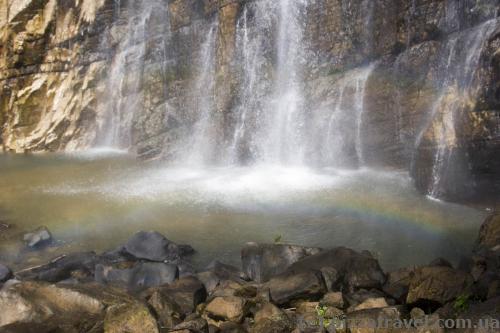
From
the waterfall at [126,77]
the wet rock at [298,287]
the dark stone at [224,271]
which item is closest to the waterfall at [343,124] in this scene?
the dark stone at [224,271]

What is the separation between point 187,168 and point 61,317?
43.7 feet

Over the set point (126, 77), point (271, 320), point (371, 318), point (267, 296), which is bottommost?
point (271, 320)

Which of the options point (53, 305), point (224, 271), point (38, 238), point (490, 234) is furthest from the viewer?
point (38, 238)

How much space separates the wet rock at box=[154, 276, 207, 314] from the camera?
9.14 m

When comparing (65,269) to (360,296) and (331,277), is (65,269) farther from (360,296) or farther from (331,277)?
(360,296)

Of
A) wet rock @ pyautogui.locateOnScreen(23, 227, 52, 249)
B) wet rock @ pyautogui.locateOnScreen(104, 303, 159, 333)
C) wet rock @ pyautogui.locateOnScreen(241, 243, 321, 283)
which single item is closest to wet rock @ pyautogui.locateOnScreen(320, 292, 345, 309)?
wet rock @ pyautogui.locateOnScreen(241, 243, 321, 283)

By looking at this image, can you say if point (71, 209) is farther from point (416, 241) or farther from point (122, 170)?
point (416, 241)

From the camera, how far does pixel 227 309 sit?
854 centimetres

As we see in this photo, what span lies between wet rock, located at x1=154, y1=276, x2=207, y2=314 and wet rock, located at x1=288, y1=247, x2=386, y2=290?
1868 millimetres

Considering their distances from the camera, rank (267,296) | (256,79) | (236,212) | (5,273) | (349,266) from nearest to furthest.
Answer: (267,296), (349,266), (5,273), (236,212), (256,79)

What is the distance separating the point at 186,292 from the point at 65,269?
3.47 m

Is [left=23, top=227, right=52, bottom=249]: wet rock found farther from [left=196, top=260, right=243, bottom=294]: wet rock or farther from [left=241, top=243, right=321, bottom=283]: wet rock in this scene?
[left=241, top=243, right=321, bottom=283]: wet rock

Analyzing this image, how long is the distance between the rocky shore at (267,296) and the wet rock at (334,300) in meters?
0.02

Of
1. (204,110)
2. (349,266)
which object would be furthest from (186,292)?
(204,110)
